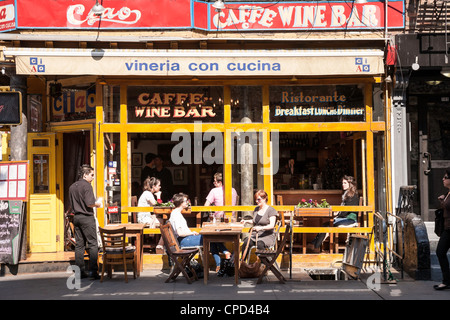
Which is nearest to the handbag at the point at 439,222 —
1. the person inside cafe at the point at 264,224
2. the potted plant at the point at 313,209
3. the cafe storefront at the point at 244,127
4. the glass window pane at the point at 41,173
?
the cafe storefront at the point at 244,127

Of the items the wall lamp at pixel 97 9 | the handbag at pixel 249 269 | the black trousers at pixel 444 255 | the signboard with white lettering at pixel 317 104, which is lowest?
the handbag at pixel 249 269

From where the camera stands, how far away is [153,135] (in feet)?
37.7

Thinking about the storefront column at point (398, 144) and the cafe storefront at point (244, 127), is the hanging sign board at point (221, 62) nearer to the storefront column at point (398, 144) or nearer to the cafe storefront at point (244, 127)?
the cafe storefront at point (244, 127)

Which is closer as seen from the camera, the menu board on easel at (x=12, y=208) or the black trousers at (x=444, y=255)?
the black trousers at (x=444, y=255)

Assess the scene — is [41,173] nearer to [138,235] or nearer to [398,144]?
[138,235]

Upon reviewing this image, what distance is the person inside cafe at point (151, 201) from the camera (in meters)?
11.0

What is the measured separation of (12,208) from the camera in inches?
418

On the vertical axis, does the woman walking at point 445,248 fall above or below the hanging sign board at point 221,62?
below

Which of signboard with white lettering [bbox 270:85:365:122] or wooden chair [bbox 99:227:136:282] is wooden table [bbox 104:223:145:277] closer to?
wooden chair [bbox 99:227:136:282]

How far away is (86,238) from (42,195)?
251 cm

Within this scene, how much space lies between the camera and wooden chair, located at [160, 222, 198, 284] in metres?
9.38

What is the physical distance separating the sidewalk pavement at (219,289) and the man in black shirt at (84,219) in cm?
33

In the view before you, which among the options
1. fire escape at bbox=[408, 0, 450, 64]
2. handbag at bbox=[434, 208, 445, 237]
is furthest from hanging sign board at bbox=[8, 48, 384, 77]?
handbag at bbox=[434, 208, 445, 237]

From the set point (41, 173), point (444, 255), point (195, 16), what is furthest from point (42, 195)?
point (444, 255)
